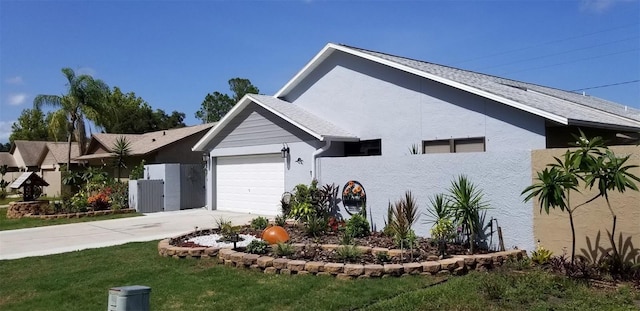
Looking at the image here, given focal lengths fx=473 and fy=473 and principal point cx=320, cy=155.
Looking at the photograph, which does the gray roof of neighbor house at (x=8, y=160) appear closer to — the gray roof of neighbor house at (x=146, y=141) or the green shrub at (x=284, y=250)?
the gray roof of neighbor house at (x=146, y=141)

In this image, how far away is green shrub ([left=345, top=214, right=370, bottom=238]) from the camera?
1050cm

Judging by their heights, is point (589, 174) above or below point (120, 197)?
above

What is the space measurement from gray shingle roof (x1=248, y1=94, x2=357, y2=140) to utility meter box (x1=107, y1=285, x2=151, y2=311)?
10.8 metres

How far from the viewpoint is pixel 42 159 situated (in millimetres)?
44250

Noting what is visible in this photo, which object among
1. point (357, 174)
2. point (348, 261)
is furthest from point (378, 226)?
point (348, 261)

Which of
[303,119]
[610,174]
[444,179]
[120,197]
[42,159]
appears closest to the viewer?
[610,174]

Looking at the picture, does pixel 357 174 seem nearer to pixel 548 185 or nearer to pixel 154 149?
pixel 548 185

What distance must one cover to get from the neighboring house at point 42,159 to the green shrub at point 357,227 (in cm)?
3015

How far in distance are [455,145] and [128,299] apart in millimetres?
10790

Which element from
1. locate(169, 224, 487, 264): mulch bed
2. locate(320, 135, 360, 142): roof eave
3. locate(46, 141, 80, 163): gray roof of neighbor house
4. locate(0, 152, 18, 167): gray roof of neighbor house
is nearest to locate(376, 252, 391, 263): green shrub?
locate(169, 224, 487, 264): mulch bed

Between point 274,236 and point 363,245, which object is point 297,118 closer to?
point 274,236

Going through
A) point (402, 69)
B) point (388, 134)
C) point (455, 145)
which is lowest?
point (455, 145)

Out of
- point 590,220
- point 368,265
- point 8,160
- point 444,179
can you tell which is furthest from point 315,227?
point 8,160

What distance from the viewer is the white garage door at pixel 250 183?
16.7 meters
